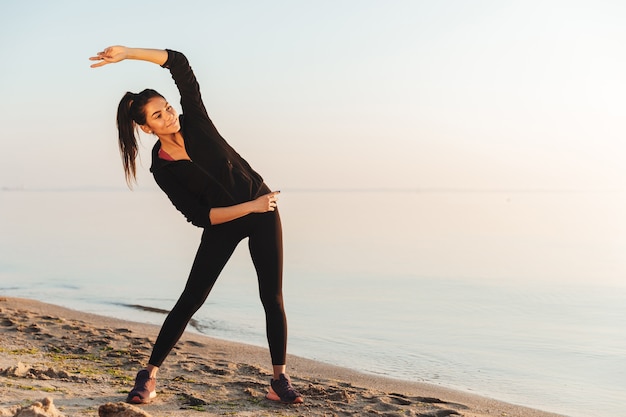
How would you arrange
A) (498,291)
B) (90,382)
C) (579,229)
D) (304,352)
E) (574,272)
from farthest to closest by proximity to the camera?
(579,229) < (574,272) < (498,291) < (304,352) < (90,382)

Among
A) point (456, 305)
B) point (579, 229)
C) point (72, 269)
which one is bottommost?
point (72, 269)

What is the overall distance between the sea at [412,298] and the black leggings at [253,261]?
6.80ft

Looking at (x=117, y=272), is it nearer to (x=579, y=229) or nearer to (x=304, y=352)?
(x=304, y=352)

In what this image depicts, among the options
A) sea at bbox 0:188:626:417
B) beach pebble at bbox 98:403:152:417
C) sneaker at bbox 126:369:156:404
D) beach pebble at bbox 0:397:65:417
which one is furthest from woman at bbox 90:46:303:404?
sea at bbox 0:188:626:417

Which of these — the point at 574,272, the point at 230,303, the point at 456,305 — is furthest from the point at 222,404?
the point at 574,272

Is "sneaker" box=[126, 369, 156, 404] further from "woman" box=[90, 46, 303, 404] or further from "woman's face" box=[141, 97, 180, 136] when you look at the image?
"woman's face" box=[141, 97, 180, 136]

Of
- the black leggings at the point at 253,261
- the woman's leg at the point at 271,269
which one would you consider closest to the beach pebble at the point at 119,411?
the black leggings at the point at 253,261

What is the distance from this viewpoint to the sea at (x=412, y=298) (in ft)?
20.6

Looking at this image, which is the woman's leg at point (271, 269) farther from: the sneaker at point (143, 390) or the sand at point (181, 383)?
the sneaker at point (143, 390)

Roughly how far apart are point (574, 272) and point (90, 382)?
391 inches

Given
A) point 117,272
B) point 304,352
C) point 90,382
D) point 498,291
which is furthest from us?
point 117,272

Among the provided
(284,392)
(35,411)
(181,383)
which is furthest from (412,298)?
(35,411)

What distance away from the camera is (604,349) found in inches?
279

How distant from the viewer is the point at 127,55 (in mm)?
3771
